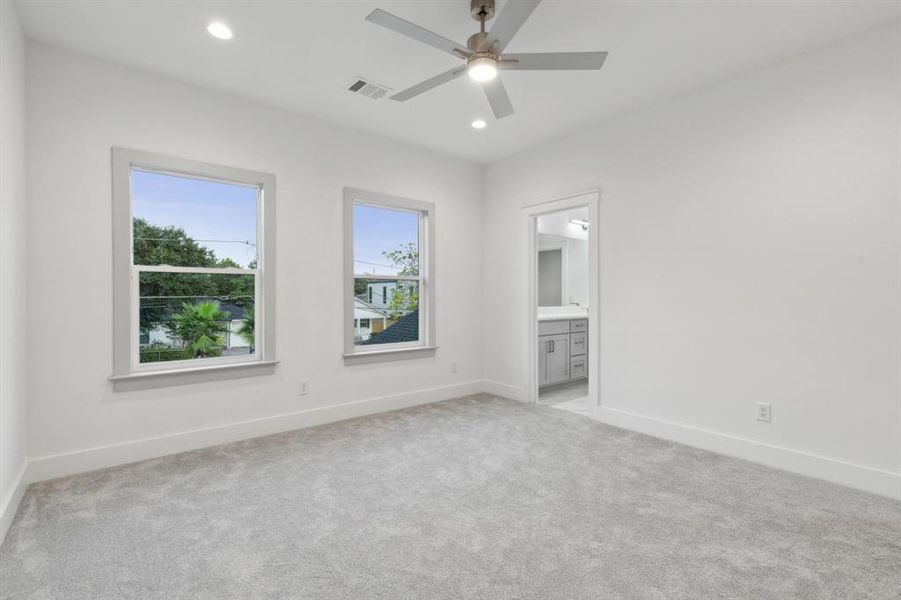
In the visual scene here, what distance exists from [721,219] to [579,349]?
2760mm

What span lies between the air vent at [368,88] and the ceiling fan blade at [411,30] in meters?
1.23

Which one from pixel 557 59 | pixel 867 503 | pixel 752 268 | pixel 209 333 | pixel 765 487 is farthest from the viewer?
pixel 209 333

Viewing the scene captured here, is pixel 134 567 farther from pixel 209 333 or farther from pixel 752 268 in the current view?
pixel 752 268

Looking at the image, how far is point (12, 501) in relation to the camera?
2.31m

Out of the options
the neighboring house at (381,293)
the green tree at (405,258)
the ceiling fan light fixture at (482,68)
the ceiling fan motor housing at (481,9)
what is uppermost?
the ceiling fan motor housing at (481,9)

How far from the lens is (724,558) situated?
6.49ft

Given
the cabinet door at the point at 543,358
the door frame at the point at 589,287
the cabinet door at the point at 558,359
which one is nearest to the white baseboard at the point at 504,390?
the door frame at the point at 589,287

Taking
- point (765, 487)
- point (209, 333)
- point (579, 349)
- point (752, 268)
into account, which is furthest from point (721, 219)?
point (209, 333)

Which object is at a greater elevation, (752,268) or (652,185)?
(652,185)

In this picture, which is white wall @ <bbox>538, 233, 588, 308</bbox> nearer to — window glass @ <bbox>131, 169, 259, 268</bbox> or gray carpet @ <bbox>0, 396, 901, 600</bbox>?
gray carpet @ <bbox>0, 396, 901, 600</bbox>

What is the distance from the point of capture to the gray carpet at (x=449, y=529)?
181cm

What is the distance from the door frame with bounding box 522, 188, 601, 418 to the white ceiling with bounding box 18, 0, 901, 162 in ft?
2.83

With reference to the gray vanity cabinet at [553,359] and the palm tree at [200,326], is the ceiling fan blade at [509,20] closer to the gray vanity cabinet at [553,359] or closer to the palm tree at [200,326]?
the palm tree at [200,326]

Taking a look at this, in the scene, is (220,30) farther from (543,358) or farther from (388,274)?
(543,358)
